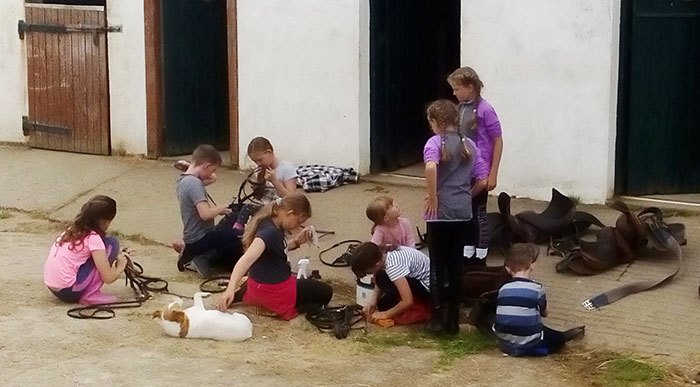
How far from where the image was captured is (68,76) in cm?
1262

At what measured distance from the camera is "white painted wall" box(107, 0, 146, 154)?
1224 centimetres

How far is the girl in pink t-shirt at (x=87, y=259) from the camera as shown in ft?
25.2

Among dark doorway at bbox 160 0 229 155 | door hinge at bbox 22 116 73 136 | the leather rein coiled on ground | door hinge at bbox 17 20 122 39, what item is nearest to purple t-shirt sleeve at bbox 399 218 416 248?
the leather rein coiled on ground

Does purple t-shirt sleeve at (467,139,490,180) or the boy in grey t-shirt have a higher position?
purple t-shirt sleeve at (467,139,490,180)

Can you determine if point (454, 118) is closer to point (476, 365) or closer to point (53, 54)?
point (476, 365)

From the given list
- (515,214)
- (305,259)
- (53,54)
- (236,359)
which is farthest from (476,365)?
(53,54)

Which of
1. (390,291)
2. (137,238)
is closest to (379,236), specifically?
(390,291)

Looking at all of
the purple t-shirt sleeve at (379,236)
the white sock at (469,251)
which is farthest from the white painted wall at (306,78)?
the white sock at (469,251)

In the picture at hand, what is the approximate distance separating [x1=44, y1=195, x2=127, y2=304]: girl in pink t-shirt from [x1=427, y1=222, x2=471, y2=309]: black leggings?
198 cm

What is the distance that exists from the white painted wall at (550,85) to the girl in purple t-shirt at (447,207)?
2827 millimetres

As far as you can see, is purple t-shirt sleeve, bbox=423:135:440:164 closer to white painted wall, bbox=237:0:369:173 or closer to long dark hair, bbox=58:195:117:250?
long dark hair, bbox=58:195:117:250

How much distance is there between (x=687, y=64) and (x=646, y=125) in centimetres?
57

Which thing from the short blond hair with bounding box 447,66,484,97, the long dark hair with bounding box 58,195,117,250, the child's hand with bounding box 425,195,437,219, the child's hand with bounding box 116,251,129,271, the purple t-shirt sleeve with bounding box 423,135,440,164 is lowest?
the child's hand with bounding box 116,251,129,271

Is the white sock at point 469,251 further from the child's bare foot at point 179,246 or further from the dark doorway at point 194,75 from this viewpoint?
the dark doorway at point 194,75
